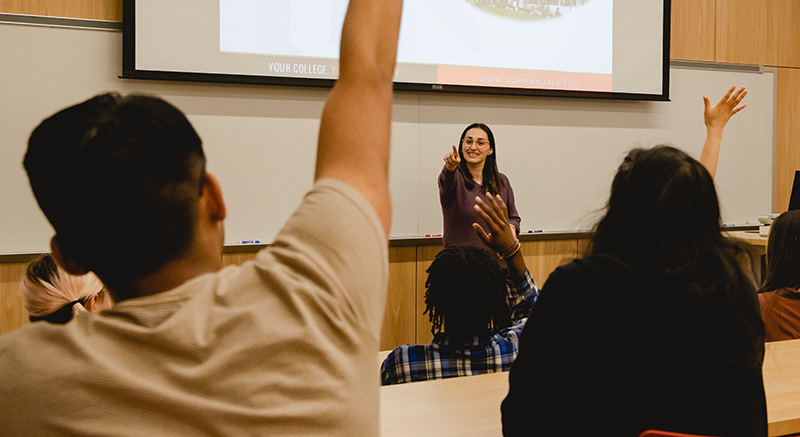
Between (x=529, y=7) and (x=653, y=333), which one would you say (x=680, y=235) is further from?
(x=529, y=7)

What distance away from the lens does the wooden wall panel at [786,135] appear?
542cm

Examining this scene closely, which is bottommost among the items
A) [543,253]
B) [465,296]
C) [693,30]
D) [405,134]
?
[543,253]

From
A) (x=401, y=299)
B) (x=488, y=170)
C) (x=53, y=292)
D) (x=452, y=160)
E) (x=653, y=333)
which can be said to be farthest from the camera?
(x=401, y=299)

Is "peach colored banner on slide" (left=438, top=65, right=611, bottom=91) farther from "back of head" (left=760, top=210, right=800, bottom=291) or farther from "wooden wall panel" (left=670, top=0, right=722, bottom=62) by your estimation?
"back of head" (left=760, top=210, right=800, bottom=291)

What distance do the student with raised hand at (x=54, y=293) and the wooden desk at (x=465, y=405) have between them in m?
0.80

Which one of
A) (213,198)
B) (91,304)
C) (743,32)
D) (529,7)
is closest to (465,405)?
(91,304)

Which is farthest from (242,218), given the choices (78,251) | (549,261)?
(78,251)

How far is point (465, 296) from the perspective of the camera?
1.78 metres

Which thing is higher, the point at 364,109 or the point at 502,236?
the point at 364,109

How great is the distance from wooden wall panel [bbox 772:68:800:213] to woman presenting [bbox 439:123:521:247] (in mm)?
2509

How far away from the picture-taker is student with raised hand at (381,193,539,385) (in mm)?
1778

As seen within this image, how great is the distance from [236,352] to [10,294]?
374 centimetres

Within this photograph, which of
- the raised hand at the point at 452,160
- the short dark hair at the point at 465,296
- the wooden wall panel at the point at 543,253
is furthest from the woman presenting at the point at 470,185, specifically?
the short dark hair at the point at 465,296

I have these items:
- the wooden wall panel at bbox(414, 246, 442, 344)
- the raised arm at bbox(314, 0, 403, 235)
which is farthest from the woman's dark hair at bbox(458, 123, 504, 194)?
the raised arm at bbox(314, 0, 403, 235)
